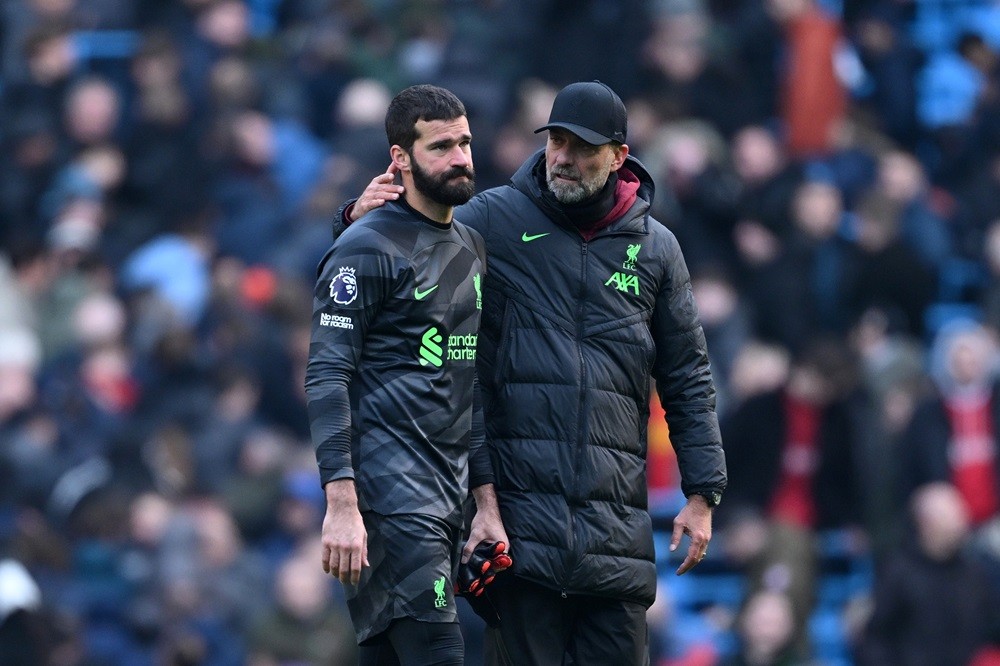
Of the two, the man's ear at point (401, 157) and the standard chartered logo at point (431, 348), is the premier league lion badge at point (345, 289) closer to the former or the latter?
the standard chartered logo at point (431, 348)

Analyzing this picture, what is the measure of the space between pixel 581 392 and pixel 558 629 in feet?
2.75

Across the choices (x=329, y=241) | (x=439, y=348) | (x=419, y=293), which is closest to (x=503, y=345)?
(x=439, y=348)

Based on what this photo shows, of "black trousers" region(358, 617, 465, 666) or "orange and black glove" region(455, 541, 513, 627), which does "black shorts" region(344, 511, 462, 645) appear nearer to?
"black trousers" region(358, 617, 465, 666)

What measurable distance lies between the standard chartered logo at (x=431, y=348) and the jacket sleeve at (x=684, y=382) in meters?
0.98

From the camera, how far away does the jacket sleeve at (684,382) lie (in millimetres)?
7746

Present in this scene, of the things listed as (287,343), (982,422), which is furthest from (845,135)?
(287,343)

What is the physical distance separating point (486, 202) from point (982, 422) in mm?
5940

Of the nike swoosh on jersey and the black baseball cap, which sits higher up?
the black baseball cap

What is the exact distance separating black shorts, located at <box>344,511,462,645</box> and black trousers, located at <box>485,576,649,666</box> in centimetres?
49

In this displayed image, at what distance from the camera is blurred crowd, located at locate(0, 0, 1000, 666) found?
485 inches

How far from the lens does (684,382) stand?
25.6 ft

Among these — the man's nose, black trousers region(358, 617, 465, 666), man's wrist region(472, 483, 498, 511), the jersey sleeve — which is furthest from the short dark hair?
black trousers region(358, 617, 465, 666)

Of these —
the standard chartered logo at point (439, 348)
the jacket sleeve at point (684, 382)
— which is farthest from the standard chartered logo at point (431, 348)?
the jacket sleeve at point (684, 382)

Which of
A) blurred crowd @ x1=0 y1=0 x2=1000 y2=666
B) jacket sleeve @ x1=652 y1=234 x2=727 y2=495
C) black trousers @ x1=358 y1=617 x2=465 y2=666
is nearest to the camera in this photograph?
black trousers @ x1=358 y1=617 x2=465 y2=666
